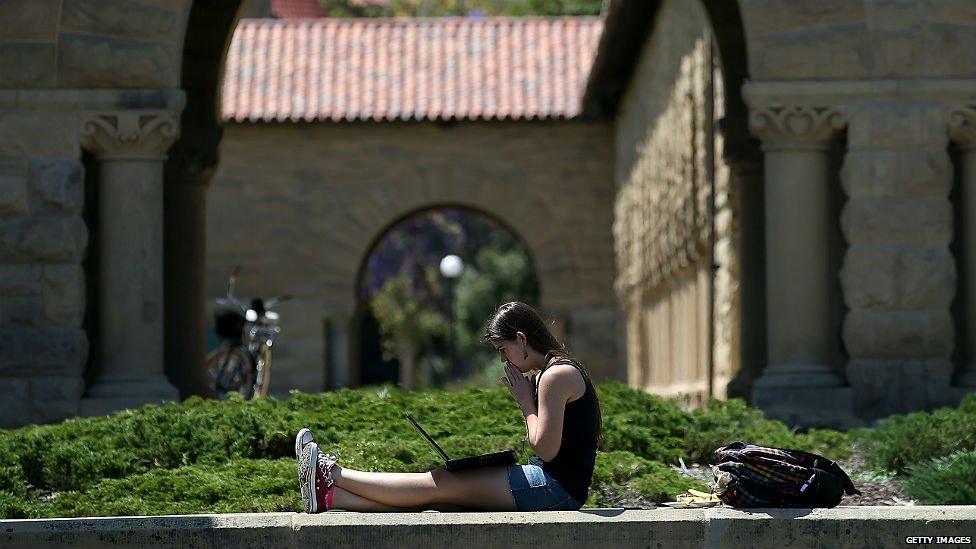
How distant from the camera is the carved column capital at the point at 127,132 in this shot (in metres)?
12.5

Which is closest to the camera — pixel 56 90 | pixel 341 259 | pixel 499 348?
pixel 499 348

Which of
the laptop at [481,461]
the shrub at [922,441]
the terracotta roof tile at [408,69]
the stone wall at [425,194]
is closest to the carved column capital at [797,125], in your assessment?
the shrub at [922,441]

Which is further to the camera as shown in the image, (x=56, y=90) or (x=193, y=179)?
(x=193, y=179)

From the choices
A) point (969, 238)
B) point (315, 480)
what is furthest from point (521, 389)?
point (969, 238)

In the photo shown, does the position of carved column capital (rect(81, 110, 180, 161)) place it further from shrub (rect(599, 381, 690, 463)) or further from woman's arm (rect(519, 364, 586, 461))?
woman's arm (rect(519, 364, 586, 461))

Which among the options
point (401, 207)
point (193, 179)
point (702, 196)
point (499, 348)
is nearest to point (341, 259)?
point (401, 207)

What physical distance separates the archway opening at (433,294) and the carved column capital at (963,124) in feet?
119

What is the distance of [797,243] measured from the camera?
1289 cm

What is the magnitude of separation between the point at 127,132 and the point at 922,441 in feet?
18.6

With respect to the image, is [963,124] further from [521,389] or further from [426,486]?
[426,486]

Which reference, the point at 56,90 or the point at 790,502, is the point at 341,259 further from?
the point at 790,502

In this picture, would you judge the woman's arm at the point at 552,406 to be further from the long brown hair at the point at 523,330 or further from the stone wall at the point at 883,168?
the stone wall at the point at 883,168

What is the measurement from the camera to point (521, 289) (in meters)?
51.2

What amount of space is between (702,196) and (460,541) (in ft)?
41.5
